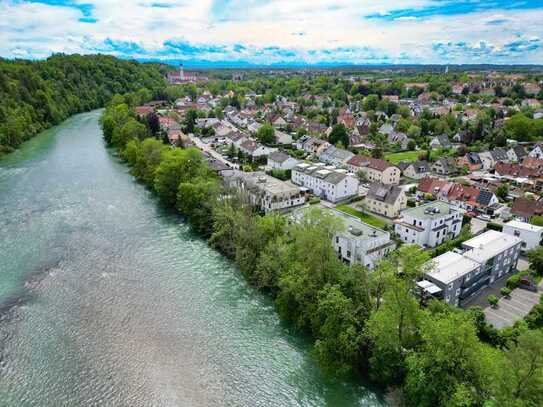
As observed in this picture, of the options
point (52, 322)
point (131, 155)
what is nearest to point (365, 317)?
point (52, 322)

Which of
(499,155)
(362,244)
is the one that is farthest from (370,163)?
(362,244)

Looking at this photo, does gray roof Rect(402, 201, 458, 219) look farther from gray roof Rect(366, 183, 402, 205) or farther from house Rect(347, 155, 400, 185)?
house Rect(347, 155, 400, 185)

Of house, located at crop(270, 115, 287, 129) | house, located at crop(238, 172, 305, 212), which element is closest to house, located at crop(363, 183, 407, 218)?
house, located at crop(238, 172, 305, 212)

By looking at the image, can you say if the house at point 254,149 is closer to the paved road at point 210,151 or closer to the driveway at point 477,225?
the paved road at point 210,151

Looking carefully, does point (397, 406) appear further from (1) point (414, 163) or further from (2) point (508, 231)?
(1) point (414, 163)

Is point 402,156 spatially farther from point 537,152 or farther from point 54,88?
point 54,88
